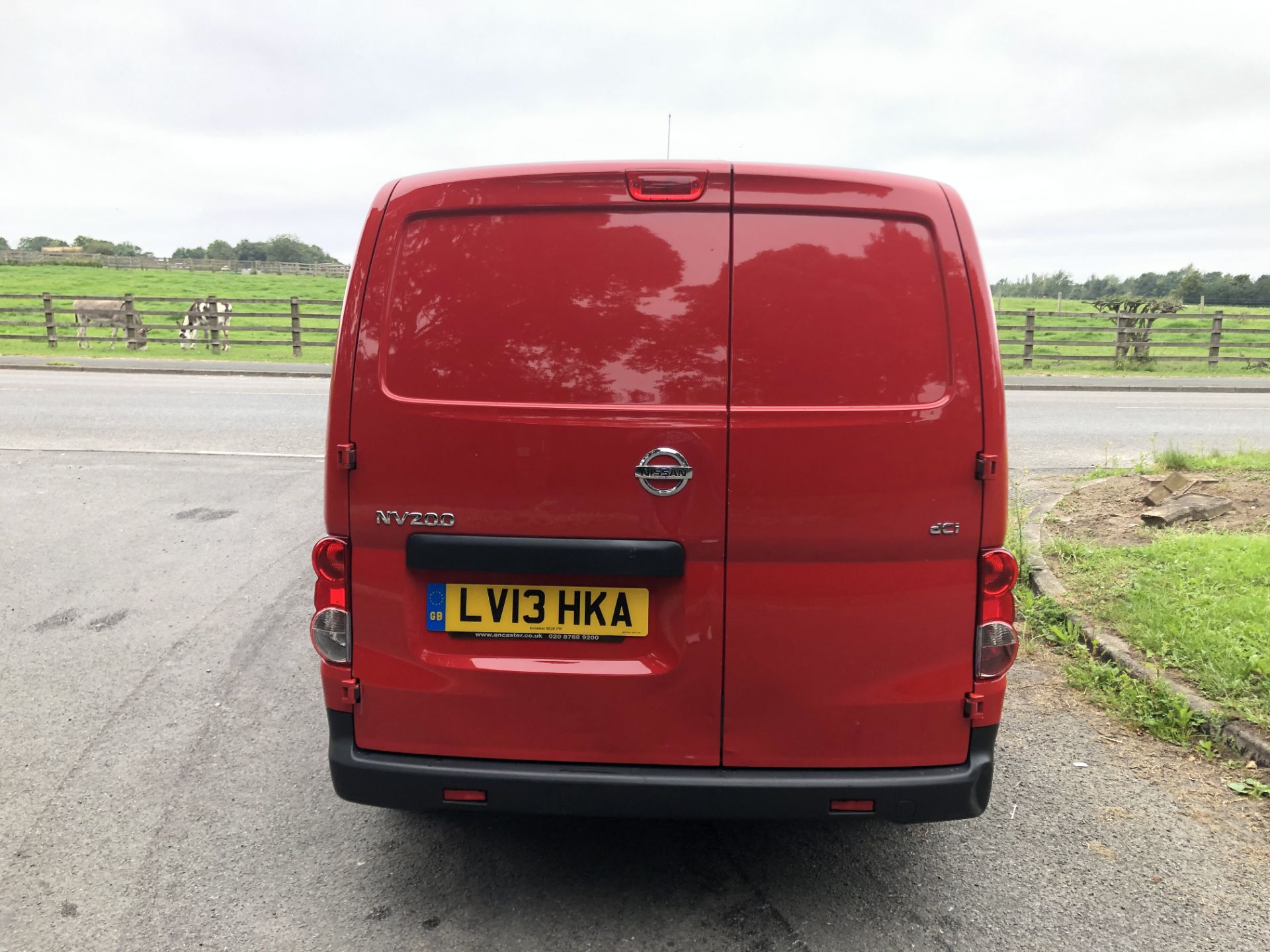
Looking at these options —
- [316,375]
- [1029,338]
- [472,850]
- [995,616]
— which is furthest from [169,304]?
[995,616]

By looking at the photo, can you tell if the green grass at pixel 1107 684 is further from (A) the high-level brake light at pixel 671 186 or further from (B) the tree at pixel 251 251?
(B) the tree at pixel 251 251

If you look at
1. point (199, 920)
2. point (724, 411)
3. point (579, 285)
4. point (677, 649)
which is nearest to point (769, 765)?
point (677, 649)

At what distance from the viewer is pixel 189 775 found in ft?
11.7

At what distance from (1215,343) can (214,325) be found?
24.9m

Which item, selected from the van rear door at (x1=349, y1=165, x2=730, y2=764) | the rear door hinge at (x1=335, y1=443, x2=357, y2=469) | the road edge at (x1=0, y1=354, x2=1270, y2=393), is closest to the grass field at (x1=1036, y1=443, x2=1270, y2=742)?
the van rear door at (x1=349, y1=165, x2=730, y2=764)

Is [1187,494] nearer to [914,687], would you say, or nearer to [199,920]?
[914,687]

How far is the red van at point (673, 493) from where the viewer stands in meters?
2.43

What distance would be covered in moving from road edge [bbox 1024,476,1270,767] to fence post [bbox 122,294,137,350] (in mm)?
23932

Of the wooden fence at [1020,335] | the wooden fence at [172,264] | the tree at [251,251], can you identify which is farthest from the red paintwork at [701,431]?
the tree at [251,251]

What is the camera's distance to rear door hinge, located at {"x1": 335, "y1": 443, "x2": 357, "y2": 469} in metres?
2.52

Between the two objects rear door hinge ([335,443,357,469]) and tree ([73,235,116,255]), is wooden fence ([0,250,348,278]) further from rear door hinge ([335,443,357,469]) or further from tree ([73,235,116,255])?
rear door hinge ([335,443,357,469])

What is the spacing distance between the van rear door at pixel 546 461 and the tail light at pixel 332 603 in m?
0.04

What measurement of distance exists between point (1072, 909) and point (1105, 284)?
6217 cm

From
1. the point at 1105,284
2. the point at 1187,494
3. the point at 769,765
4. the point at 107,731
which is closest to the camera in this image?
the point at 769,765
